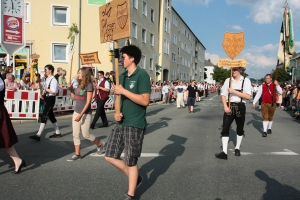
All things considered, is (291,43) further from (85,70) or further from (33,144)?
(33,144)

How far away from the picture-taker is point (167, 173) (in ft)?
16.0

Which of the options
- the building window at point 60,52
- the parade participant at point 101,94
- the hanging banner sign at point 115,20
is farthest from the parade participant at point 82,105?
the building window at point 60,52

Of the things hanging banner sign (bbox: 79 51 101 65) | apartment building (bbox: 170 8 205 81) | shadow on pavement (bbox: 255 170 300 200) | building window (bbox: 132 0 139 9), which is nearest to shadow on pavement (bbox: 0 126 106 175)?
shadow on pavement (bbox: 255 170 300 200)

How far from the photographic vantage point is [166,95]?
81.1ft

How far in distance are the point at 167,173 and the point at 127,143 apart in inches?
63.2

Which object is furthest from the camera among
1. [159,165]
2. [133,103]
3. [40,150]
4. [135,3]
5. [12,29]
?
[135,3]

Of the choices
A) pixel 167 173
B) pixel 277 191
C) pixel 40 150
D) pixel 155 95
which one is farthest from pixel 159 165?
pixel 155 95

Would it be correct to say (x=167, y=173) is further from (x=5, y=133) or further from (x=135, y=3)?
(x=135, y=3)

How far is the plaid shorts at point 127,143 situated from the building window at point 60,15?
74.5ft

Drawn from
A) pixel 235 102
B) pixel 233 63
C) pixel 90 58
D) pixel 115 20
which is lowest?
pixel 235 102

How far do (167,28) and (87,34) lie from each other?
19101 mm

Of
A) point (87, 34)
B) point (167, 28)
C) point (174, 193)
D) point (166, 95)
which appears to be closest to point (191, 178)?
point (174, 193)

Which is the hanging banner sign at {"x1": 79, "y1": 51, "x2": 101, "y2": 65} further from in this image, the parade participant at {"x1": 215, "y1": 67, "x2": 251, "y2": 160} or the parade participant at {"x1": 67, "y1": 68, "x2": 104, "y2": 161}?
the parade participant at {"x1": 215, "y1": 67, "x2": 251, "y2": 160}

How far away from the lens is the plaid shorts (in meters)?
3.54
